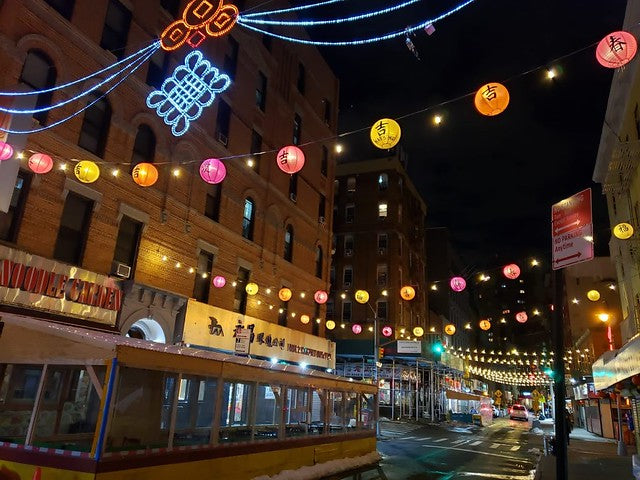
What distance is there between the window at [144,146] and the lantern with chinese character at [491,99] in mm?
12268

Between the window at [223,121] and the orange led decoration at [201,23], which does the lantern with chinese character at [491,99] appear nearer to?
the orange led decoration at [201,23]

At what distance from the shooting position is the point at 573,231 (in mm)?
8211

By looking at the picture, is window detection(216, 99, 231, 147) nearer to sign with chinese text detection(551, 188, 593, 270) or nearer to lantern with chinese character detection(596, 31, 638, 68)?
lantern with chinese character detection(596, 31, 638, 68)

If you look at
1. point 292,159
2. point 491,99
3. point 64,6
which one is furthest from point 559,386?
point 64,6

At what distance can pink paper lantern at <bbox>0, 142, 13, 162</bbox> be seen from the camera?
12039mm

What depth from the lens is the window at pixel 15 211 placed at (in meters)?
13.0

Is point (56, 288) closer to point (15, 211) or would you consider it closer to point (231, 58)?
point (15, 211)

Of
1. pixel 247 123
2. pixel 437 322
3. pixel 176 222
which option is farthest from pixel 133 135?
pixel 437 322

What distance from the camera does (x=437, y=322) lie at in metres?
60.0

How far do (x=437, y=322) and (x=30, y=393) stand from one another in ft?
176

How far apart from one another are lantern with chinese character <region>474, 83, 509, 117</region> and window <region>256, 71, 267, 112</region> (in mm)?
17042

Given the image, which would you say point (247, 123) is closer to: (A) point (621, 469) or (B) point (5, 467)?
(B) point (5, 467)

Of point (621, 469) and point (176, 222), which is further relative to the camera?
point (176, 222)

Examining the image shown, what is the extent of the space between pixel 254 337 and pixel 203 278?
3998 mm
